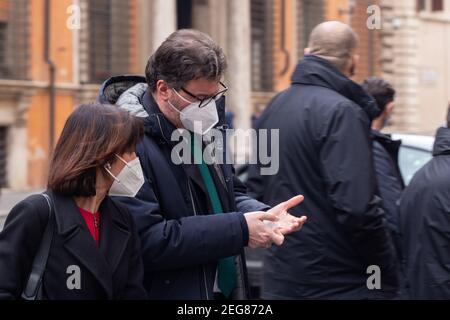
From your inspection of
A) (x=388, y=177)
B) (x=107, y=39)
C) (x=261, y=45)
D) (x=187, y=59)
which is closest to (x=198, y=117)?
(x=187, y=59)

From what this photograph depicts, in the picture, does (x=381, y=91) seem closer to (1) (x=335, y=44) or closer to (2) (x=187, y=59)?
(1) (x=335, y=44)

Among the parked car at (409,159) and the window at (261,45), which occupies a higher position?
the window at (261,45)

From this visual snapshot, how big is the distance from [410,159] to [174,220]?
417 centimetres

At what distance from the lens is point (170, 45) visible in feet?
11.2

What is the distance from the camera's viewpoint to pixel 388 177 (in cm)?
534

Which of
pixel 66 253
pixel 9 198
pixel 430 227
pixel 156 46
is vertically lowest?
pixel 9 198

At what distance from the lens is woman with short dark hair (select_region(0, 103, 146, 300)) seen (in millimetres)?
2994

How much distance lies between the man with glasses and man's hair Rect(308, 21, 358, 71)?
1307 millimetres

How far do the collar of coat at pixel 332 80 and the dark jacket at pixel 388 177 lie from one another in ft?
1.79

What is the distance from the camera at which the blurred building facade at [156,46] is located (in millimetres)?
19547

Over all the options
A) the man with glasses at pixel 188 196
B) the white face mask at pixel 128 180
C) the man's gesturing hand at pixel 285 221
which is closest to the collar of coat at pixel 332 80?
the man with glasses at pixel 188 196

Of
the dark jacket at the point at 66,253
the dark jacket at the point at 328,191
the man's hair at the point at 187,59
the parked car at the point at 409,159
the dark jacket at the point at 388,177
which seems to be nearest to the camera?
the dark jacket at the point at 66,253

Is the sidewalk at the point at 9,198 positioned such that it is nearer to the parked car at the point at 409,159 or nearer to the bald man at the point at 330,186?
the parked car at the point at 409,159
